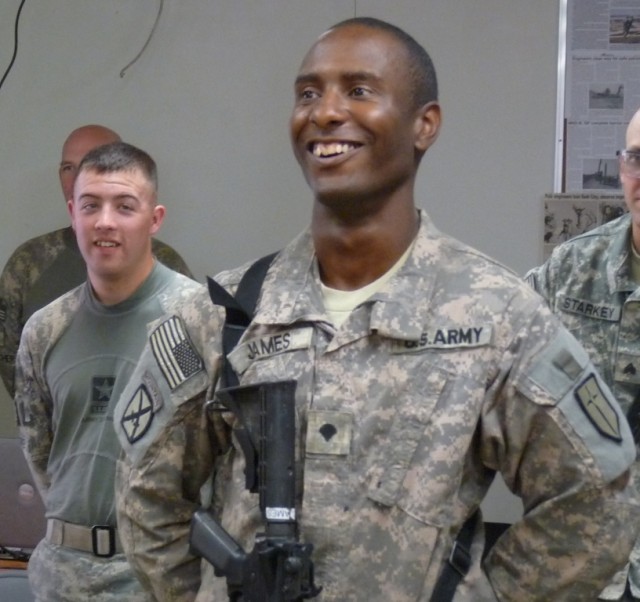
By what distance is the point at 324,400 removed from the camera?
51.0 inches

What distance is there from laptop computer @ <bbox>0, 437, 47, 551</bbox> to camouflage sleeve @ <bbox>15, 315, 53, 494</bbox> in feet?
1.56

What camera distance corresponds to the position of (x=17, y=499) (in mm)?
2646

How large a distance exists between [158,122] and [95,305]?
164cm

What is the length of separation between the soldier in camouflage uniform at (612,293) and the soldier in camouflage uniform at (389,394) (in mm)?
539

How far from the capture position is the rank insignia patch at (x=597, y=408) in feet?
4.28

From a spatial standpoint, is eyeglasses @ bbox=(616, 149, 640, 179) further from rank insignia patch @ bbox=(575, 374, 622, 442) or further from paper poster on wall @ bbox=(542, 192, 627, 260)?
paper poster on wall @ bbox=(542, 192, 627, 260)

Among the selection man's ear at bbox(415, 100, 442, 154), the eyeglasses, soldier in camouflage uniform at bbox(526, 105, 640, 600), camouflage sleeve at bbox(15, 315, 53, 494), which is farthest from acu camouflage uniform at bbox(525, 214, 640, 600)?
camouflage sleeve at bbox(15, 315, 53, 494)

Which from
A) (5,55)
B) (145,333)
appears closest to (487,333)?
(145,333)

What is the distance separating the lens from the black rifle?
4.01 ft

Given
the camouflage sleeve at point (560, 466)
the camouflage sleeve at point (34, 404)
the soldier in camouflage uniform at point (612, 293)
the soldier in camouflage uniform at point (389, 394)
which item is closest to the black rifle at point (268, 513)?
the soldier in camouflage uniform at point (389, 394)

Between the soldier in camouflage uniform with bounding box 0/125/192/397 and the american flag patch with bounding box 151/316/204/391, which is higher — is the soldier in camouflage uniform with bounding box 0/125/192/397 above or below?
below

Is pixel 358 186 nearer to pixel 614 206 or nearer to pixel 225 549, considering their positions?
pixel 225 549

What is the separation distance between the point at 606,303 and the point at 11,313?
1.90 m

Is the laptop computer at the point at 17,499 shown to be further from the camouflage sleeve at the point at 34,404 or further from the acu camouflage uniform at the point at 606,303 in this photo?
the acu camouflage uniform at the point at 606,303
